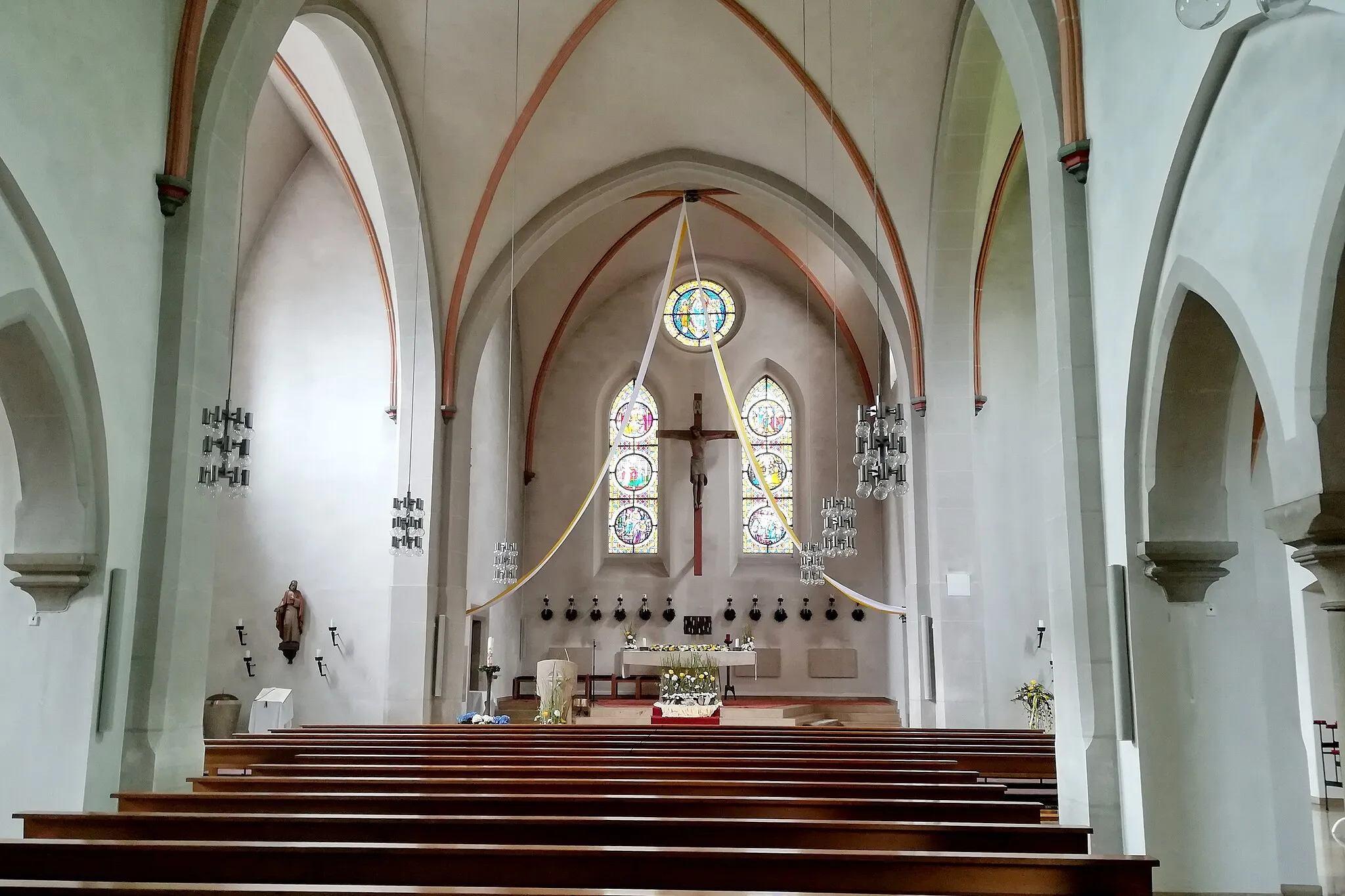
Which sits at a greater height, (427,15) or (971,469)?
(427,15)

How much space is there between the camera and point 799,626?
16281 mm

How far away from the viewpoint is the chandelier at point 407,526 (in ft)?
32.5

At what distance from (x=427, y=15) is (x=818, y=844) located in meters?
8.03

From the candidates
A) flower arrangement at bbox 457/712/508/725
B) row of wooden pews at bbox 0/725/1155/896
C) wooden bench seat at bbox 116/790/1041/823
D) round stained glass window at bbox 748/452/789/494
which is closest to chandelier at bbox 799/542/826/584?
flower arrangement at bbox 457/712/508/725

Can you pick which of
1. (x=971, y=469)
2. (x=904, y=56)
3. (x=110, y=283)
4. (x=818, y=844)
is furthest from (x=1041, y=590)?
(x=110, y=283)

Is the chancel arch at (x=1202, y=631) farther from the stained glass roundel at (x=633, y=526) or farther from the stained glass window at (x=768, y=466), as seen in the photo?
the stained glass roundel at (x=633, y=526)

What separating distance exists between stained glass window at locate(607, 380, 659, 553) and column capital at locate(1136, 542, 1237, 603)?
1231 cm

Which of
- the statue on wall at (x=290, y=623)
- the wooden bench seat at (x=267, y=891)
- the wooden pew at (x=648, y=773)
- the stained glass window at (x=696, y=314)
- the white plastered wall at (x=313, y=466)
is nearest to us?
the wooden bench seat at (x=267, y=891)

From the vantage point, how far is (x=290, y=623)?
12.2 metres

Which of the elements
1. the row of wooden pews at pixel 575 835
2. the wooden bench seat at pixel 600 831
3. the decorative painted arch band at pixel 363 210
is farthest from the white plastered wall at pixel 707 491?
the wooden bench seat at pixel 600 831

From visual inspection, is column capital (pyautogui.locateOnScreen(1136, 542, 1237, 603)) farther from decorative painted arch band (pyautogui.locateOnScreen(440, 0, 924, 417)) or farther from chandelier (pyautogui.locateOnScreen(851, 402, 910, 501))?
decorative painted arch band (pyautogui.locateOnScreen(440, 0, 924, 417))

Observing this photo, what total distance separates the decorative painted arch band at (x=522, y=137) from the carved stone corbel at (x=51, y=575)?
19.6 feet

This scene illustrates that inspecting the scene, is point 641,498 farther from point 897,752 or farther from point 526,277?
point 897,752

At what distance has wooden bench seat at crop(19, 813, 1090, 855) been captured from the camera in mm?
3549
